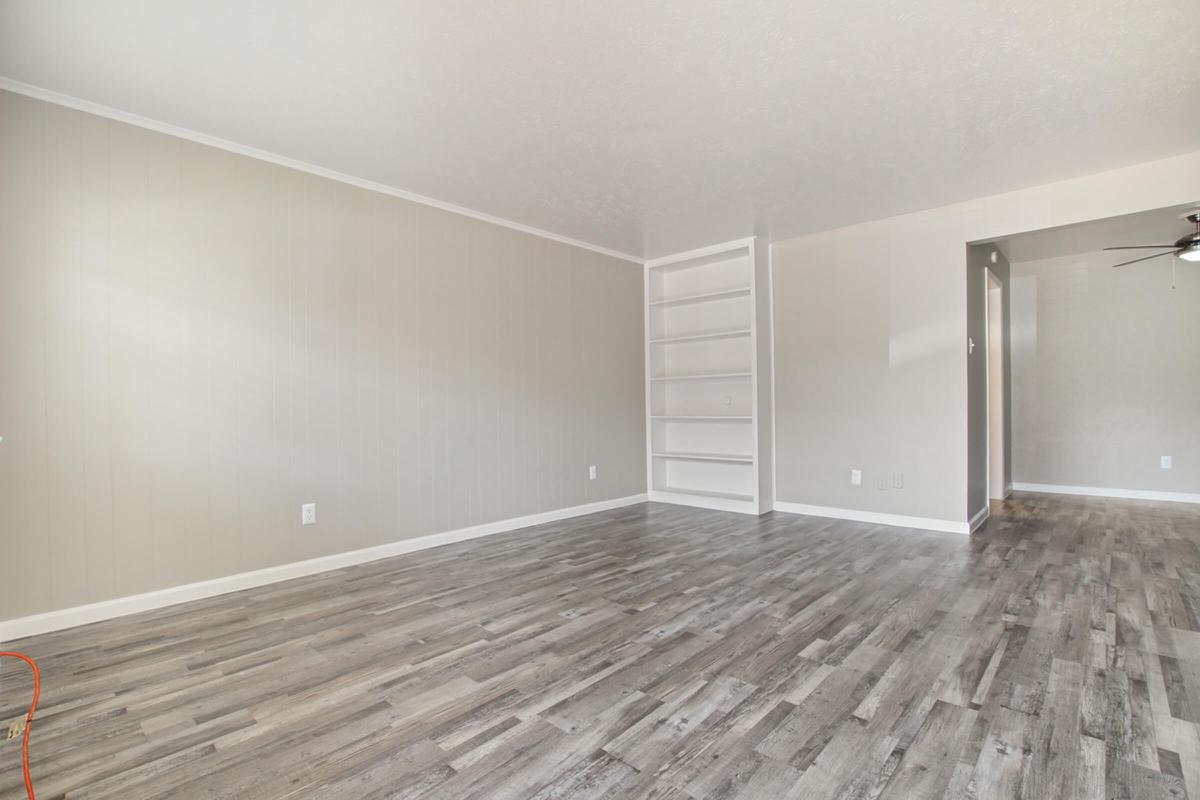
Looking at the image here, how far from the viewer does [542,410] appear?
4.76 meters

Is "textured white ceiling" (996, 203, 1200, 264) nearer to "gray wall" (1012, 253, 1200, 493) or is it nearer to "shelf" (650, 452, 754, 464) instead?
"gray wall" (1012, 253, 1200, 493)

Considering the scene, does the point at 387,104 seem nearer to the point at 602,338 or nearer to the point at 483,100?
the point at 483,100

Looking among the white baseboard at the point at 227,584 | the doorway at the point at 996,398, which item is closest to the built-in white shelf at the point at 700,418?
the white baseboard at the point at 227,584

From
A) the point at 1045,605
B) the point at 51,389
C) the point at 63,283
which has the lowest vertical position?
the point at 1045,605

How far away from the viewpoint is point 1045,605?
275 cm

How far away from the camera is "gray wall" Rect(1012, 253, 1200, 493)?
5.30m

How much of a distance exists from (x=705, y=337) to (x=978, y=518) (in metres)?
2.76

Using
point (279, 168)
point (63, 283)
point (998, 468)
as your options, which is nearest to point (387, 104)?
point (279, 168)

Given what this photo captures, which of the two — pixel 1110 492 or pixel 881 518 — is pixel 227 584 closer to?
pixel 881 518

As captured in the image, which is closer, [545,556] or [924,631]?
[924,631]

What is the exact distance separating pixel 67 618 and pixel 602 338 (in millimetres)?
4104

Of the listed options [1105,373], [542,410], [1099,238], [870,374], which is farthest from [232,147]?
[1105,373]

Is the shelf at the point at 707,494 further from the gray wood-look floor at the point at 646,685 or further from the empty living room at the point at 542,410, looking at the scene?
the gray wood-look floor at the point at 646,685

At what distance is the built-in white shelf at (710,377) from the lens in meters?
5.10
